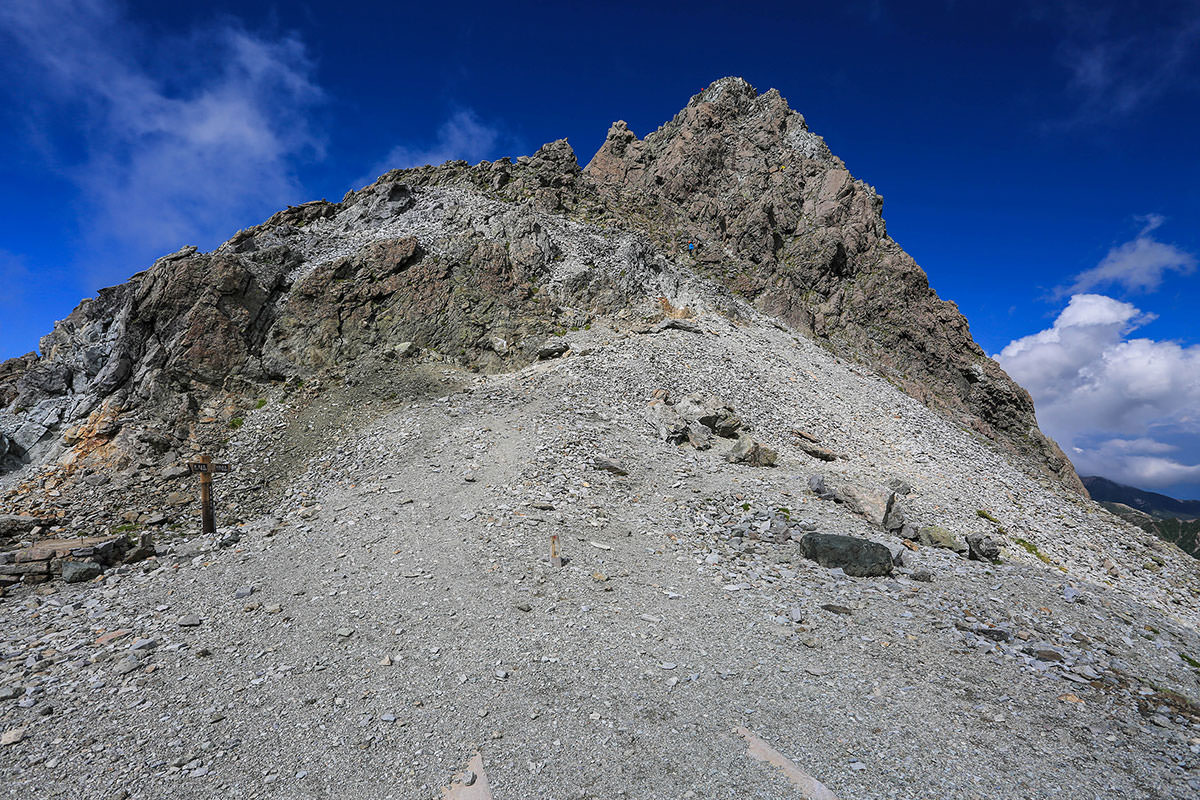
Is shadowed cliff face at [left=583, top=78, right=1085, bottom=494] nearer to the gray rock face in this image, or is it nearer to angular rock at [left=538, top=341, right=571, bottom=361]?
angular rock at [left=538, top=341, right=571, bottom=361]

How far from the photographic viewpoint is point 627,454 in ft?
56.9

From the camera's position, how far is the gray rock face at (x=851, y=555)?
11648 mm

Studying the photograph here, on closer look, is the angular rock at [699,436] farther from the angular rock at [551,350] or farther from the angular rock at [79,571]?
the angular rock at [79,571]

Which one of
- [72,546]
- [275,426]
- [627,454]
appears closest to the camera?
[72,546]

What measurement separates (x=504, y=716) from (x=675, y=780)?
8.57 feet

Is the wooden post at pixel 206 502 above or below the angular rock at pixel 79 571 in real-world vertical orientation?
above

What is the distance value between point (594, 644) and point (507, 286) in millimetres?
23315

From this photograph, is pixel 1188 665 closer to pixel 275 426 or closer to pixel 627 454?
pixel 627 454

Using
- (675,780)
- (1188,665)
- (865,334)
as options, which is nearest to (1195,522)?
(865,334)

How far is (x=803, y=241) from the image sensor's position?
39.9m

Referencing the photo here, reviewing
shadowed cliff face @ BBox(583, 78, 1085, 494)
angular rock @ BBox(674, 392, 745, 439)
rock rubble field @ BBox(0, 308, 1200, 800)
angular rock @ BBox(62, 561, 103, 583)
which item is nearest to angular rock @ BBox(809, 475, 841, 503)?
rock rubble field @ BBox(0, 308, 1200, 800)

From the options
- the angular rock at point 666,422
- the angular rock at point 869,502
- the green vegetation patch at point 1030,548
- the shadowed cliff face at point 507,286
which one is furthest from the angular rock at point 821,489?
the shadowed cliff face at point 507,286

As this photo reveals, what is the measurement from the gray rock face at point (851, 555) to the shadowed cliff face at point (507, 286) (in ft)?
56.9

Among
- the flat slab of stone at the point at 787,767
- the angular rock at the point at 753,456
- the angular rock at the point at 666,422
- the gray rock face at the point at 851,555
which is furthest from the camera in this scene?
the angular rock at the point at 666,422
